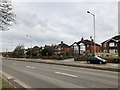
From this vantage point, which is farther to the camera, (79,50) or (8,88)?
(79,50)

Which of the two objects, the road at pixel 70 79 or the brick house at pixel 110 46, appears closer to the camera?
the road at pixel 70 79

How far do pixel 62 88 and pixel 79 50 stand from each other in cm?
10902

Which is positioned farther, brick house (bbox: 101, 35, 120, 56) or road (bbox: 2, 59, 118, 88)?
brick house (bbox: 101, 35, 120, 56)

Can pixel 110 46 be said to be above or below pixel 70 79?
above

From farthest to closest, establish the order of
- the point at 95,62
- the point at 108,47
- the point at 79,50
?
the point at 79,50 → the point at 108,47 → the point at 95,62

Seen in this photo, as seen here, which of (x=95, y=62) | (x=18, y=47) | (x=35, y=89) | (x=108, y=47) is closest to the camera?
(x=35, y=89)

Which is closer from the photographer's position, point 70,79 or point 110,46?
point 70,79

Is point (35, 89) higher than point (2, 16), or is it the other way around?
point (2, 16)

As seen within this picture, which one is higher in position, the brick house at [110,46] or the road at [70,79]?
the brick house at [110,46]

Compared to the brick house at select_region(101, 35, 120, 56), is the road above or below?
below

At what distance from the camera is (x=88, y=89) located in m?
13.6

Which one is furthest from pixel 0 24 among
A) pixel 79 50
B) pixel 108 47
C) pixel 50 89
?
pixel 79 50

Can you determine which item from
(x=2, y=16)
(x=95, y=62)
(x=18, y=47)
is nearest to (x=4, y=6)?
(x=2, y=16)

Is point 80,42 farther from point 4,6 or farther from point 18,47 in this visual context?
point 4,6
